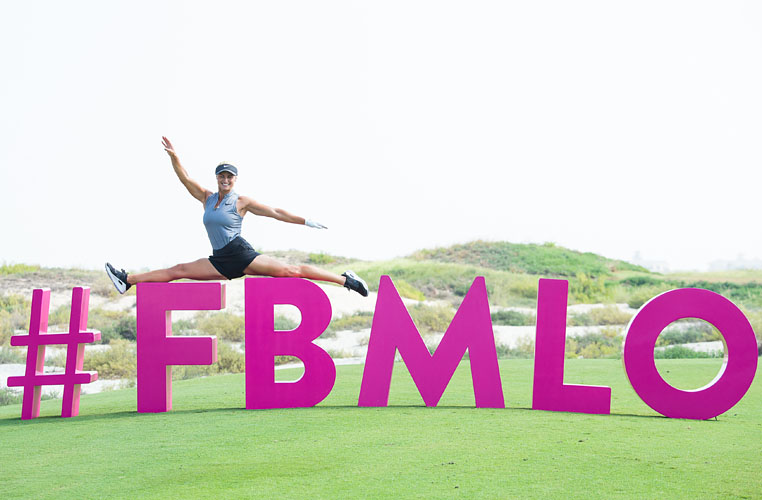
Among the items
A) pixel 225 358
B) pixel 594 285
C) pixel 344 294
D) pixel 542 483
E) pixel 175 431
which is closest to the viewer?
pixel 542 483

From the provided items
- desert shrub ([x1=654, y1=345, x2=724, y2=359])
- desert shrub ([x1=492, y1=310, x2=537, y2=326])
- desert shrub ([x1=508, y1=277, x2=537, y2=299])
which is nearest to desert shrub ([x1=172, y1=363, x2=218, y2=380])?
desert shrub ([x1=492, y1=310, x2=537, y2=326])

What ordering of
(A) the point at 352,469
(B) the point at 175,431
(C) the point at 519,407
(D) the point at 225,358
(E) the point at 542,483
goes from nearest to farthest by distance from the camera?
1. (E) the point at 542,483
2. (A) the point at 352,469
3. (B) the point at 175,431
4. (C) the point at 519,407
5. (D) the point at 225,358

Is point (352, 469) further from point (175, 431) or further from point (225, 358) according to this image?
point (225, 358)

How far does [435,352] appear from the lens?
25.9ft

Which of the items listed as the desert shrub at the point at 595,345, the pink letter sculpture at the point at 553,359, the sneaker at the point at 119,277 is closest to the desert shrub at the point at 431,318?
the desert shrub at the point at 595,345

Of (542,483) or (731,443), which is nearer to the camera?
(542,483)

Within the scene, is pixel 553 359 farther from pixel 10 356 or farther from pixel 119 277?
pixel 10 356

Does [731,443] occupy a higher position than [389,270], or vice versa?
[389,270]

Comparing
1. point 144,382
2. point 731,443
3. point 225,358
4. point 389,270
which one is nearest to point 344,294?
point 389,270

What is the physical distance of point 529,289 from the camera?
23.0 metres

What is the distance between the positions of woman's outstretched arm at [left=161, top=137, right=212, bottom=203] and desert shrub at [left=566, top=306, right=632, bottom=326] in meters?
13.4

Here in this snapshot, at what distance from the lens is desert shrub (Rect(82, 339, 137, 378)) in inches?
575

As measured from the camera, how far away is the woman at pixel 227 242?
26.3 feet

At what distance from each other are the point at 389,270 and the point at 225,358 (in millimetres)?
11041
